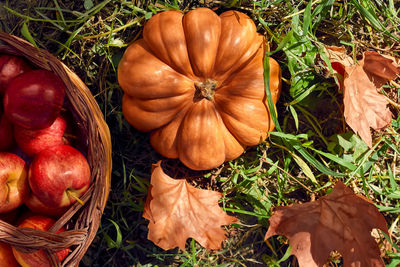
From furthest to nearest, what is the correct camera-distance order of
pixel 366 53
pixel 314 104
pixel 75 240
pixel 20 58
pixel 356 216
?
pixel 314 104 < pixel 366 53 < pixel 356 216 < pixel 20 58 < pixel 75 240

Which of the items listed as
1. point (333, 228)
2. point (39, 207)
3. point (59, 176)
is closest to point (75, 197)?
point (59, 176)

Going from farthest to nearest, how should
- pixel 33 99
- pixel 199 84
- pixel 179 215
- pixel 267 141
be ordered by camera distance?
pixel 267 141
pixel 179 215
pixel 199 84
pixel 33 99

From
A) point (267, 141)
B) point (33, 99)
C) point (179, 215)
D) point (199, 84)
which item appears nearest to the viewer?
point (33, 99)

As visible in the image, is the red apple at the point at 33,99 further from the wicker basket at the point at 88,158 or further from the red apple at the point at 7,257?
the red apple at the point at 7,257

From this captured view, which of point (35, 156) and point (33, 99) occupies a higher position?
point (33, 99)

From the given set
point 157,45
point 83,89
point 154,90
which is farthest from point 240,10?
point 83,89

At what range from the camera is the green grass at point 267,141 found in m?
2.58

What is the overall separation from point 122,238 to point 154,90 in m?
1.09

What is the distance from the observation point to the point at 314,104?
8.89 feet

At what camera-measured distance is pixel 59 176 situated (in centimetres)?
201

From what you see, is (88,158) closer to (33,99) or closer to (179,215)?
(33,99)

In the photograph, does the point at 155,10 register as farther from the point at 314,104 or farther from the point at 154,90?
the point at 314,104

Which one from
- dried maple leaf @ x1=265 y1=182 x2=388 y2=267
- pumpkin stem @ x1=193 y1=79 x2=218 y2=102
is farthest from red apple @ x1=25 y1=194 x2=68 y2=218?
dried maple leaf @ x1=265 y1=182 x2=388 y2=267

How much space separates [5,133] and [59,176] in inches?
18.4
